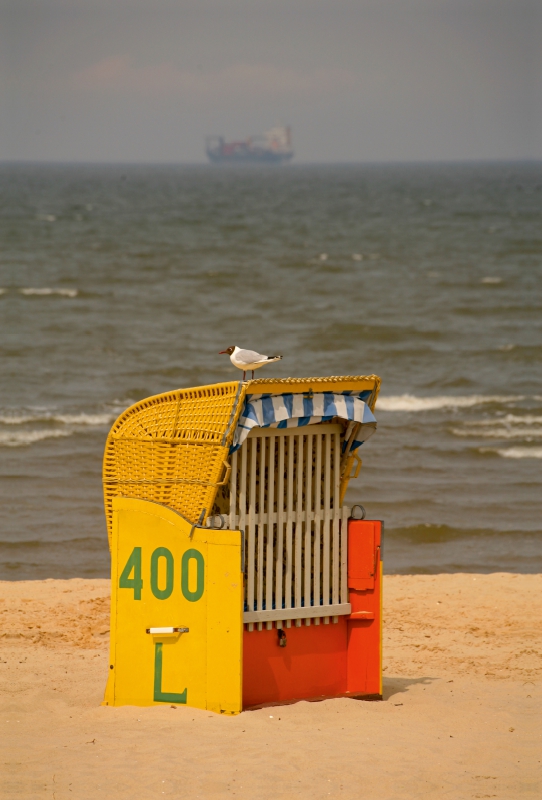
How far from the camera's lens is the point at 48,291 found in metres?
36.9

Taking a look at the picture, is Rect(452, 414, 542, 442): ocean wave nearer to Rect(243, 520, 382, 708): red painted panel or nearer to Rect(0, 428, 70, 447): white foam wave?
Rect(0, 428, 70, 447): white foam wave

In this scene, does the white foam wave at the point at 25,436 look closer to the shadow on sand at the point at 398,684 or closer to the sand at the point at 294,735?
the sand at the point at 294,735

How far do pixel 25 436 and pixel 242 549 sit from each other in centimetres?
1247

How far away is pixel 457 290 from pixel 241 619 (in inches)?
1300

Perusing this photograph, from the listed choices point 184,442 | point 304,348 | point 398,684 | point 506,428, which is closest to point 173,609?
point 184,442

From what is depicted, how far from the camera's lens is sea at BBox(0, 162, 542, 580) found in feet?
45.6

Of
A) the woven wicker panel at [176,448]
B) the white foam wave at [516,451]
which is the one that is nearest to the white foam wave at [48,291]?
the white foam wave at [516,451]

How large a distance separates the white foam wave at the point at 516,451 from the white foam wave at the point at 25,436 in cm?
675

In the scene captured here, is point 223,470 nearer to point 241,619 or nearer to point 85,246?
point 241,619

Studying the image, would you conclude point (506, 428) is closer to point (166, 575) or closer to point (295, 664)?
point (295, 664)

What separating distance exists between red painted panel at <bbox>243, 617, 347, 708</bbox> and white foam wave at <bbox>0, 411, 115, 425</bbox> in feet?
42.1

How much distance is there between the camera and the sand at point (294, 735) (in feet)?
19.1

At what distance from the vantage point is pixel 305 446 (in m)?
6.97

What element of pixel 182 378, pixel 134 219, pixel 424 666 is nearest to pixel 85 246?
pixel 134 219
